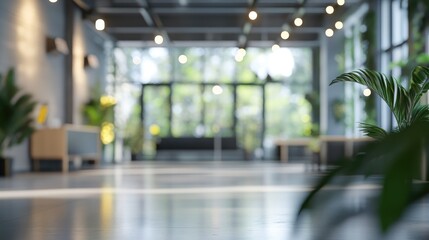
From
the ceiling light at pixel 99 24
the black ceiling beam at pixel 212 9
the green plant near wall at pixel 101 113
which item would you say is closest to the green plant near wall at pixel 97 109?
the green plant near wall at pixel 101 113

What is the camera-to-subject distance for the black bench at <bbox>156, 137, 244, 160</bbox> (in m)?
20.1

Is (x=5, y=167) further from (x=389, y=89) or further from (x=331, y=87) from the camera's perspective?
(x=331, y=87)

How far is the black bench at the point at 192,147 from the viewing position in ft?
66.0

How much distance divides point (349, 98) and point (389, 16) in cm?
451

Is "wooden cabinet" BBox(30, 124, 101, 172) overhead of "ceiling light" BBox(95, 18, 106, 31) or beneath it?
beneath

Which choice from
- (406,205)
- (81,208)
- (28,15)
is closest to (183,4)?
(28,15)

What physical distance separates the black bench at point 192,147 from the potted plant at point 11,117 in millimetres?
9918

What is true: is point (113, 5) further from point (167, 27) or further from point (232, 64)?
point (232, 64)

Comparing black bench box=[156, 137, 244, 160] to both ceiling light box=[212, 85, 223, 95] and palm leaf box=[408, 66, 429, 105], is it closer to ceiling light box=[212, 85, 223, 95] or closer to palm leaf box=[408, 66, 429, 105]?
ceiling light box=[212, 85, 223, 95]

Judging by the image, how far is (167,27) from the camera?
17984 mm

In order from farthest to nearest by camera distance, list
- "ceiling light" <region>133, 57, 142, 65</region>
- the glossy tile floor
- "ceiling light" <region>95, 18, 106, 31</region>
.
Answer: "ceiling light" <region>133, 57, 142, 65</region>, "ceiling light" <region>95, 18, 106, 31</region>, the glossy tile floor

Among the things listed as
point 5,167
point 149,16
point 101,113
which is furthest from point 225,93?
point 5,167

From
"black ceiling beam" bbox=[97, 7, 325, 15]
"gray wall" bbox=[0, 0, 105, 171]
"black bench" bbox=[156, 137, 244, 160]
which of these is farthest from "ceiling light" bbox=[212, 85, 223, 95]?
"gray wall" bbox=[0, 0, 105, 171]

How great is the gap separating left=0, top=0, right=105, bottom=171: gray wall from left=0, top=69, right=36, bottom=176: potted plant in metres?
0.70
